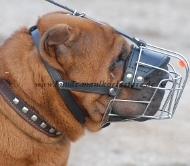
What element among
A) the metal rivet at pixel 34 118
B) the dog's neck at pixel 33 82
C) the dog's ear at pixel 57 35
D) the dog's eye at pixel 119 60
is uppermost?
the dog's ear at pixel 57 35

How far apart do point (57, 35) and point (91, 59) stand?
0.29 meters

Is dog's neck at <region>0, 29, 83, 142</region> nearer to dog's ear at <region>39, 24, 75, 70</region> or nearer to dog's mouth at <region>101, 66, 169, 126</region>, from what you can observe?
dog's ear at <region>39, 24, 75, 70</region>

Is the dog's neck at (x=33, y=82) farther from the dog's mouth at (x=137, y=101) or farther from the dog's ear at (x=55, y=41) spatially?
the dog's mouth at (x=137, y=101)

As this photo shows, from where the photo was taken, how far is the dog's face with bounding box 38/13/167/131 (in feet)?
9.22

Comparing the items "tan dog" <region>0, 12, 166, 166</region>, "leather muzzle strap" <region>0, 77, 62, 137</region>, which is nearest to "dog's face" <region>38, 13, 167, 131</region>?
"tan dog" <region>0, 12, 166, 166</region>

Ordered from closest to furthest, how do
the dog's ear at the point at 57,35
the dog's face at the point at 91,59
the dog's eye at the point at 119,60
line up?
the dog's ear at the point at 57,35 → the dog's face at the point at 91,59 → the dog's eye at the point at 119,60

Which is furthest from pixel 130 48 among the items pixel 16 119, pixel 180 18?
pixel 180 18

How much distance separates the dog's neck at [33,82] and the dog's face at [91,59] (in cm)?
10

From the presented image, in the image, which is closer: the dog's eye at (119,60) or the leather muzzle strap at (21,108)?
the leather muzzle strap at (21,108)

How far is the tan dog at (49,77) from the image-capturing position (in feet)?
9.29

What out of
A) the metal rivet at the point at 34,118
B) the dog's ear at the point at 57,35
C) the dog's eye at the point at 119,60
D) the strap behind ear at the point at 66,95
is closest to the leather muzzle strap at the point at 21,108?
the metal rivet at the point at 34,118

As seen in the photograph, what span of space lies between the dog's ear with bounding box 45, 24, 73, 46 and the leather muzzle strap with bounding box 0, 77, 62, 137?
0.35 m

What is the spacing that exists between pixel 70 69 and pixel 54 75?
93mm

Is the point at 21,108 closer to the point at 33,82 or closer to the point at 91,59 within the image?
the point at 33,82
